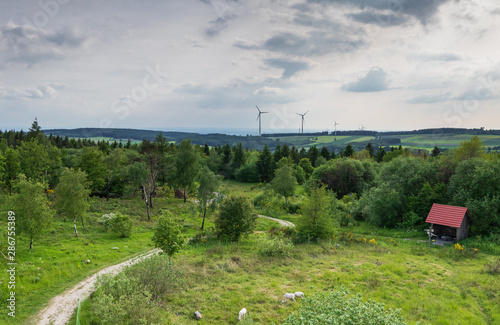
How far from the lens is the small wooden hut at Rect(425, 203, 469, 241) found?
32188mm

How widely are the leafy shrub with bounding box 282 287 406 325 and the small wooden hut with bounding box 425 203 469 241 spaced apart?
27295mm

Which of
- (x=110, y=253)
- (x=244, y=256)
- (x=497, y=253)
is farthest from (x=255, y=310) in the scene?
(x=497, y=253)

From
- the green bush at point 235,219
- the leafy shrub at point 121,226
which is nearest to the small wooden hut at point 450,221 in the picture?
the green bush at point 235,219

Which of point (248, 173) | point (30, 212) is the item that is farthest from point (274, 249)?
point (248, 173)

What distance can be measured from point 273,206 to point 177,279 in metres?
35.7

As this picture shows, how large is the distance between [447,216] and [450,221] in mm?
752

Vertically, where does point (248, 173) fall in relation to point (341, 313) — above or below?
below

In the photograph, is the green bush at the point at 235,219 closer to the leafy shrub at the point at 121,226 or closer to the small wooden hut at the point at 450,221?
the leafy shrub at the point at 121,226

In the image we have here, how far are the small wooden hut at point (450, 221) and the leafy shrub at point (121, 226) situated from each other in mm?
34473

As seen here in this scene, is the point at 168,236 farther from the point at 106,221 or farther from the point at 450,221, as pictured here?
the point at 450,221

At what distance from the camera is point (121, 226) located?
32469 mm

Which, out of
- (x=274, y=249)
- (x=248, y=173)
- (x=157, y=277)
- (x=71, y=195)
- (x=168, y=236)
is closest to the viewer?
(x=157, y=277)

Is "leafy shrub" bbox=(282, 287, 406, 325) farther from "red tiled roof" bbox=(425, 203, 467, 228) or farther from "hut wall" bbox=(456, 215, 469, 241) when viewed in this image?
"hut wall" bbox=(456, 215, 469, 241)

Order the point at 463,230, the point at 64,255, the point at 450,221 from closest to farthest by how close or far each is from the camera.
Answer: the point at 64,255, the point at 450,221, the point at 463,230
